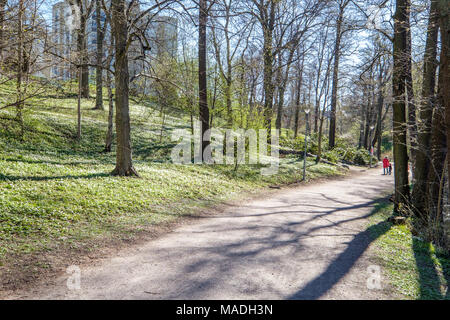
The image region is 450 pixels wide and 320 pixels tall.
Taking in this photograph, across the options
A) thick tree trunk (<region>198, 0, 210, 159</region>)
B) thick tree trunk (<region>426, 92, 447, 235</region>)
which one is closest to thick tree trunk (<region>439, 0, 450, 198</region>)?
thick tree trunk (<region>426, 92, 447, 235</region>)

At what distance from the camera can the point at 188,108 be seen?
1575 cm

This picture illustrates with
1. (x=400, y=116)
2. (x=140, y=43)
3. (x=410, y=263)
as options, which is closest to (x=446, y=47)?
(x=410, y=263)

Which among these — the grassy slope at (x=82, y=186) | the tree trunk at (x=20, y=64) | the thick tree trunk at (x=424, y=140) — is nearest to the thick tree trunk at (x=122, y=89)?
the grassy slope at (x=82, y=186)

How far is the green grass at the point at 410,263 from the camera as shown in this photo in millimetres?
4645

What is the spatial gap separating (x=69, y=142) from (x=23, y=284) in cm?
1040

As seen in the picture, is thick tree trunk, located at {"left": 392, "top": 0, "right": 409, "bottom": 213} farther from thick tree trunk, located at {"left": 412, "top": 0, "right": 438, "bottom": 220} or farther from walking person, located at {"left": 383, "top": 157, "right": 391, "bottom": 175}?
walking person, located at {"left": 383, "top": 157, "right": 391, "bottom": 175}

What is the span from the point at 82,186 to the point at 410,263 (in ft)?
26.2

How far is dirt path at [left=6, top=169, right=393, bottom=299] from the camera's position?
13.6 feet

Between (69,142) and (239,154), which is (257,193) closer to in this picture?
(239,154)

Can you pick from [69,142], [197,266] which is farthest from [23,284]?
[69,142]

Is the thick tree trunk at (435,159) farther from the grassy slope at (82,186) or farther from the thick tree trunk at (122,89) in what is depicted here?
the thick tree trunk at (122,89)

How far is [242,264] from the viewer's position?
5.09 meters

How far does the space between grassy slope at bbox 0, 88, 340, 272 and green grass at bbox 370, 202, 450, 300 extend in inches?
200

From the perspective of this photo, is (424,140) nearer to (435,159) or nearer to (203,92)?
(435,159)
